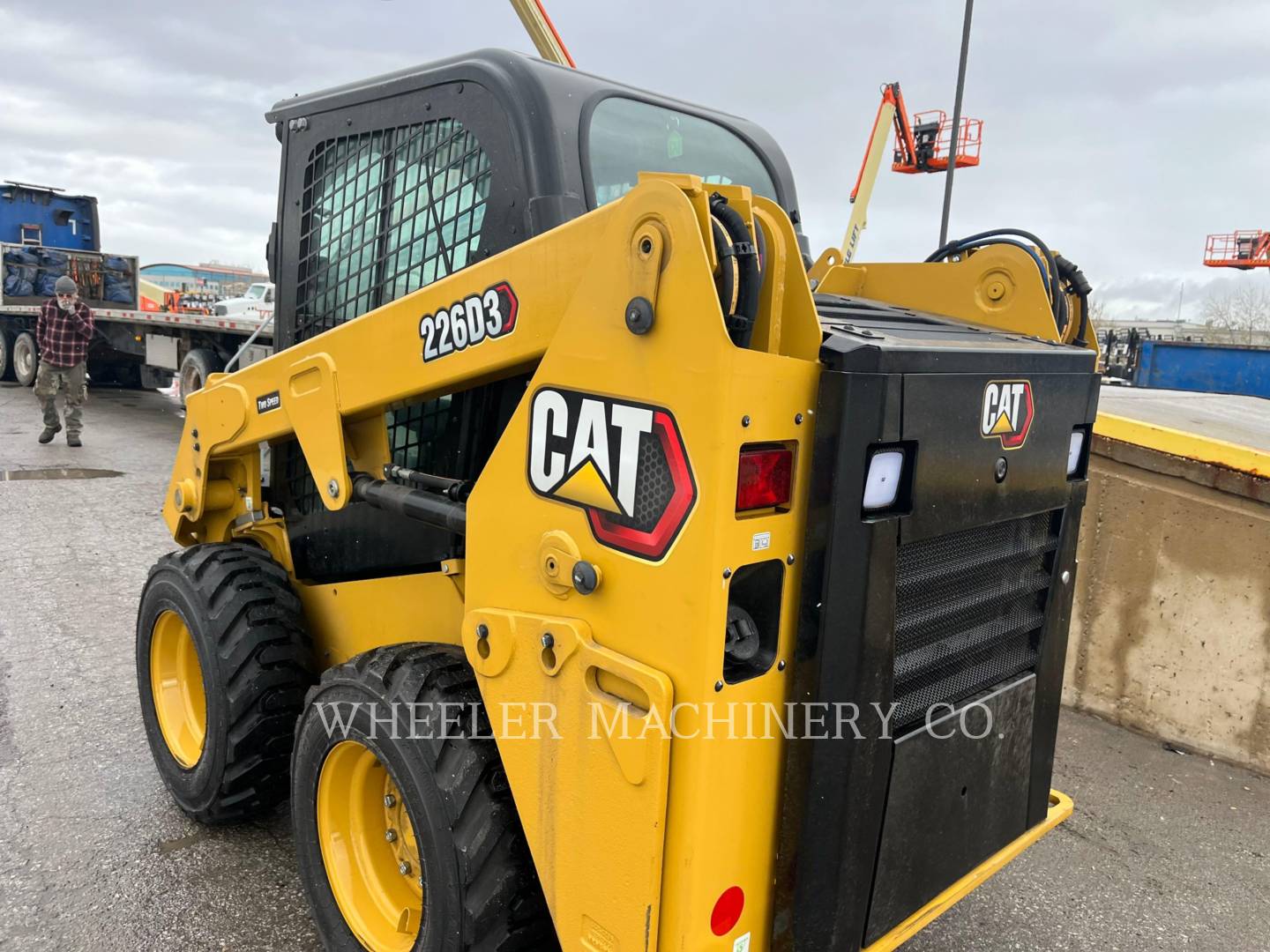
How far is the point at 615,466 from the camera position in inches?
69.0

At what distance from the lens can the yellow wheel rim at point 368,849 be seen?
7.72 ft

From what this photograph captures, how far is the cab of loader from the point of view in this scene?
2.32 meters

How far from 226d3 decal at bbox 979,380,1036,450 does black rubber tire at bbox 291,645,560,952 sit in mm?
1251

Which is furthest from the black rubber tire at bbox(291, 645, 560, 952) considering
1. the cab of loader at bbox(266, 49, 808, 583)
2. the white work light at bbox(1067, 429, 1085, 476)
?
the white work light at bbox(1067, 429, 1085, 476)

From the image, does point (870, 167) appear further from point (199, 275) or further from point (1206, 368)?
point (199, 275)

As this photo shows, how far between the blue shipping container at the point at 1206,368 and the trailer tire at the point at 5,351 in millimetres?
19198

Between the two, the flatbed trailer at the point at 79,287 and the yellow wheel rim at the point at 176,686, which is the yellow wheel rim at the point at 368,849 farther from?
the flatbed trailer at the point at 79,287

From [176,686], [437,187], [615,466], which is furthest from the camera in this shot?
[176,686]

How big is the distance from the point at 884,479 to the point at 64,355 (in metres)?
10.7

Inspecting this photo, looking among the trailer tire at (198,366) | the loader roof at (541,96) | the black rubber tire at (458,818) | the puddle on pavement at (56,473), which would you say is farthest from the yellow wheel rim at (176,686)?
the trailer tire at (198,366)

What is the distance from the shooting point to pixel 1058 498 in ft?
7.41

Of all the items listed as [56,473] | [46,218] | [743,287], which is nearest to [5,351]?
[46,218]

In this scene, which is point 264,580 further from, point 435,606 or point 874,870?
point 874,870

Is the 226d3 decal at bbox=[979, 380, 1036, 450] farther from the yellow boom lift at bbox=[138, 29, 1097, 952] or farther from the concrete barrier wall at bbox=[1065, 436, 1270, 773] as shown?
the concrete barrier wall at bbox=[1065, 436, 1270, 773]
